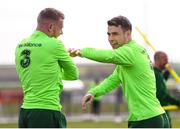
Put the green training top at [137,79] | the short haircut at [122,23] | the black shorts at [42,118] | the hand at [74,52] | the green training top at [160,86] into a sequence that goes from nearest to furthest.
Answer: the black shorts at [42,118] → the hand at [74,52] → the green training top at [137,79] → the short haircut at [122,23] → the green training top at [160,86]

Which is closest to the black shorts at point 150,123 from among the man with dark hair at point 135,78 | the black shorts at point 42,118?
the man with dark hair at point 135,78

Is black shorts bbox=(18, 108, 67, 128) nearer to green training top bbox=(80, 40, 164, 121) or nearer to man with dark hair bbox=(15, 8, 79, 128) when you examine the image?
man with dark hair bbox=(15, 8, 79, 128)

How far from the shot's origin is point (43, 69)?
7.30 m

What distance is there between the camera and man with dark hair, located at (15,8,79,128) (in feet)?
23.9

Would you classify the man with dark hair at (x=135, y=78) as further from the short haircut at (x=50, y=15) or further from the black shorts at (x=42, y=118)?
the short haircut at (x=50, y=15)

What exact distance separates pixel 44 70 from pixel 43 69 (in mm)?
15

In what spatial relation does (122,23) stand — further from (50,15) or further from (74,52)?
(50,15)

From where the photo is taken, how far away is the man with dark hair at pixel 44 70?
23.9 feet

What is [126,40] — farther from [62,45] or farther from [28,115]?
[28,115]

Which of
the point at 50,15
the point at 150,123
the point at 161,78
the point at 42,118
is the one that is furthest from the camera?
the point at 161,78

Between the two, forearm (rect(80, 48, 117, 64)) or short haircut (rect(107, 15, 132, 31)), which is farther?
short haircut (rect(107, 15, 132, 31))

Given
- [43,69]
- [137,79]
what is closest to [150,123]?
[137,79]

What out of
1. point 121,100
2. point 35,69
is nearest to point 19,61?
point 35,69

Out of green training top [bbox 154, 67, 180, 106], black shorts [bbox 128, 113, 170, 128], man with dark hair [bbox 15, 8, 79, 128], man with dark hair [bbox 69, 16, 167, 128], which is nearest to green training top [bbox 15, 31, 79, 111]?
man with dark hair [bbox 15, 8, 79, 128]
